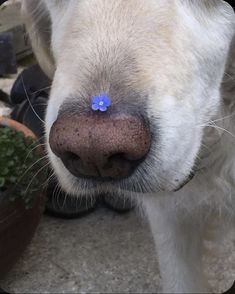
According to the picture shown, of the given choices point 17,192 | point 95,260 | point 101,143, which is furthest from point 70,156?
point 95,260

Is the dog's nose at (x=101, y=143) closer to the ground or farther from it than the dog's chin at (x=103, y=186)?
farther from it

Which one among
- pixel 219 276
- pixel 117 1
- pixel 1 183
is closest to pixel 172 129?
pixel 117 1

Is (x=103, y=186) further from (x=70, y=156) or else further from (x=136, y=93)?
(x=136, y=93)

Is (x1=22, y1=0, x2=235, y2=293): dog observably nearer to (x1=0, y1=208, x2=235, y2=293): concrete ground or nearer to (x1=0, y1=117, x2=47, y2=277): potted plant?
(x1=0, y1=117, x2=47, y2=277): potted plant

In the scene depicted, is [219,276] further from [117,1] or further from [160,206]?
[117,1]

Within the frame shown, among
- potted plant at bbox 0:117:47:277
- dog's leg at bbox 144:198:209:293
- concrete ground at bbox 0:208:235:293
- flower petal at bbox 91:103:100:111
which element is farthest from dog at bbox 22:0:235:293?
concrete ground at bbox 0:208:235:293

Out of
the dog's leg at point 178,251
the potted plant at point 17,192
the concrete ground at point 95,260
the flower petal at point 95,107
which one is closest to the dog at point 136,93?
the flower petal at point 95,107

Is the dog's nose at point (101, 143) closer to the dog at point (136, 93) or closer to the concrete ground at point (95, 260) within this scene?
the dog at point (136, 93)
